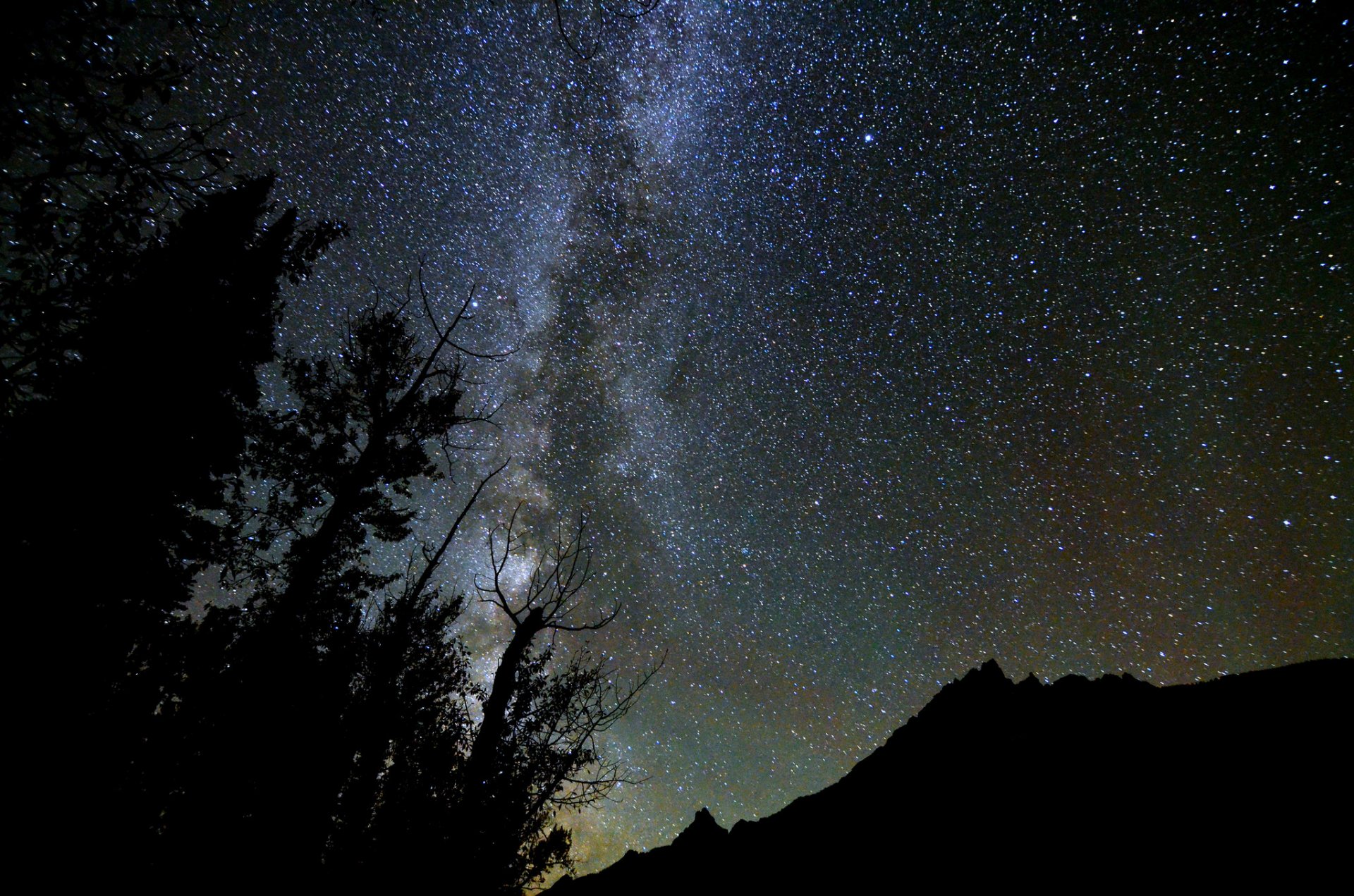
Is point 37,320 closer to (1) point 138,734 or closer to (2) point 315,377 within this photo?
(1) point 138,734

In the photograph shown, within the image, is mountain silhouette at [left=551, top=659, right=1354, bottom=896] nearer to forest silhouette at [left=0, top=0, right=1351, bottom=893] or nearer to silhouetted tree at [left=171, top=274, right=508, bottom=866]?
forest silhouette at [left=0, top=0, right=1351, bottom=893]

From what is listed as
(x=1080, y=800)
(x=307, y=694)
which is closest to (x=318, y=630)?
(x=307, y=694)

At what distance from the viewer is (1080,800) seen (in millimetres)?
4375

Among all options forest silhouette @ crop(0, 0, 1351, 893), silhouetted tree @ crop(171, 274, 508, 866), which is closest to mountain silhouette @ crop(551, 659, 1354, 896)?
forest silhouette @ crop(0, 0, 1351, 893)

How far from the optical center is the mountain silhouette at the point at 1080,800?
3.56 m

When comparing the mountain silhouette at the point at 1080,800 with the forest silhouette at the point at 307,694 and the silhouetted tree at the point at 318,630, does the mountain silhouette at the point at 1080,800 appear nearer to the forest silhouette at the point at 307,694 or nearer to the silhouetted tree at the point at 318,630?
the forest silhouette at the point at 307,694

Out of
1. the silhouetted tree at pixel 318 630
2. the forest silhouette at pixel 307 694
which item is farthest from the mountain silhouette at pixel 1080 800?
the silhouetted tree at pixel 318 630

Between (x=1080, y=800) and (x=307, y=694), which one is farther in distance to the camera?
(x=307, y=694)

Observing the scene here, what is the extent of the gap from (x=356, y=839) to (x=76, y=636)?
6350mm

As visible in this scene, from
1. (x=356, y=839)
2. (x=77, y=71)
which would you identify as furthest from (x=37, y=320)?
(x=356, y=839)

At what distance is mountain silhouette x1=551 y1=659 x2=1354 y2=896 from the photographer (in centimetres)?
356

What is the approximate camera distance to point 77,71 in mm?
3559

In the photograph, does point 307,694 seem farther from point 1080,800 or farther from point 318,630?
point 1080,800

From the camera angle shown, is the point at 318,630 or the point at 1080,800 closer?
the point at 1080,800
